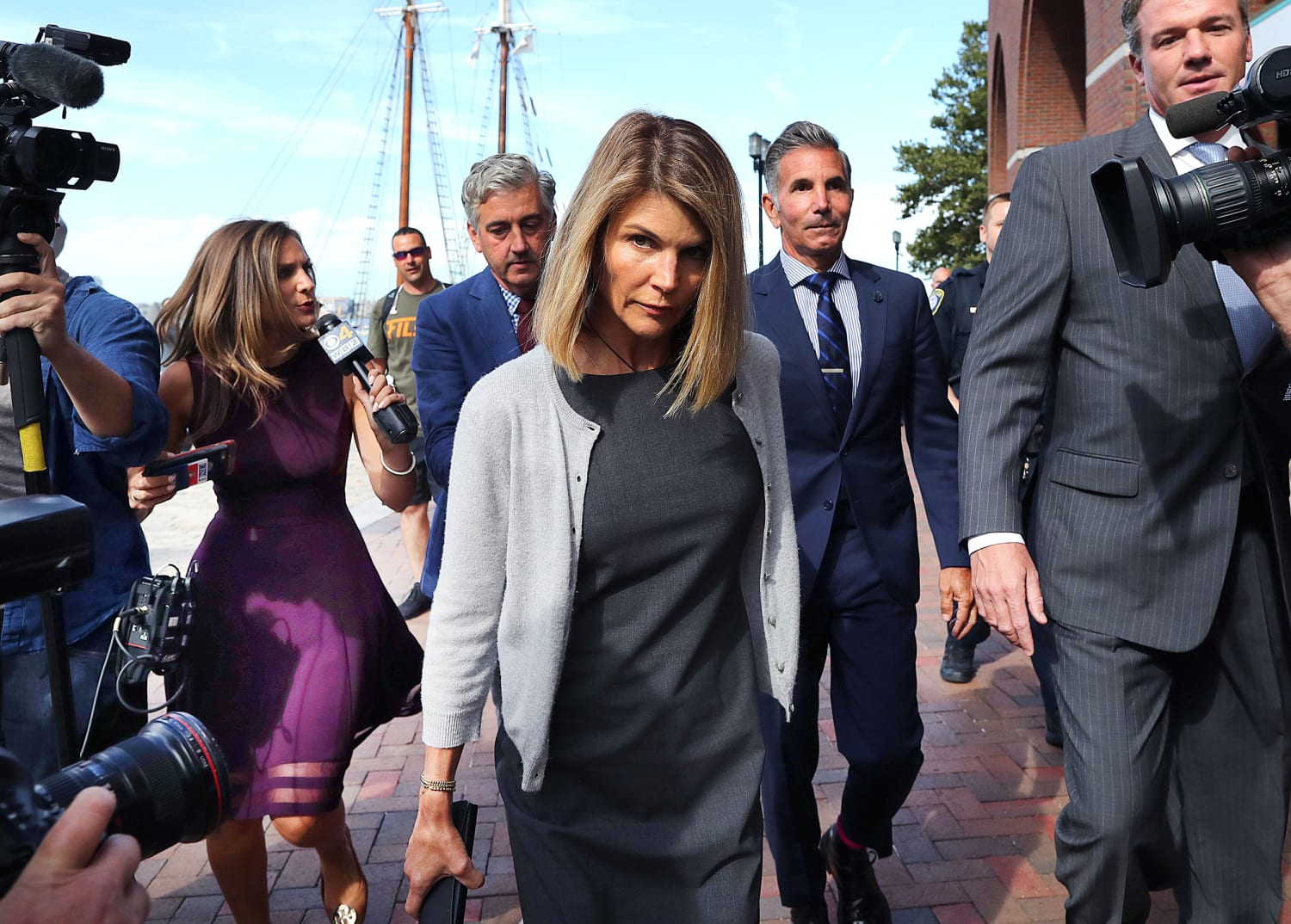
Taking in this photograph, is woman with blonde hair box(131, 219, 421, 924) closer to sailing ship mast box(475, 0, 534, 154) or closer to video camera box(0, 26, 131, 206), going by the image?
video camera box(0, 26, 131, 206)

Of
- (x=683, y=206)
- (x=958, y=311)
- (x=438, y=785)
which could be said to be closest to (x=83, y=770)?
(x=438, y=785)

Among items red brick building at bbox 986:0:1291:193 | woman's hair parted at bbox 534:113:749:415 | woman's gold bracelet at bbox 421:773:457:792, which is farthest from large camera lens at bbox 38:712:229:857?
red brick building at bbox 986:0:1291:193

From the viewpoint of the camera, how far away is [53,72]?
2.28m

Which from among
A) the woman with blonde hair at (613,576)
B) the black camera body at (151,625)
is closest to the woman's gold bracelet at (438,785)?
the woman with blonde hair at (613,576)

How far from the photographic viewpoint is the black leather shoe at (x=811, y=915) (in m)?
3.30

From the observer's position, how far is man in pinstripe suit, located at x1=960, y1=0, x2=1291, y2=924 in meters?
2.42

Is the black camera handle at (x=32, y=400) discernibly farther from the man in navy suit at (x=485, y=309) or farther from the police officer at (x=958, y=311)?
the police officer at (x=958, y=311)

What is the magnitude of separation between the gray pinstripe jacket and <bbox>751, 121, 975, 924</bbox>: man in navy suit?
0.70 metres

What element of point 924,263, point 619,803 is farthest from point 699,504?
point 924,263

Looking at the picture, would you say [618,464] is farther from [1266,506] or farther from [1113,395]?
[1266,506]

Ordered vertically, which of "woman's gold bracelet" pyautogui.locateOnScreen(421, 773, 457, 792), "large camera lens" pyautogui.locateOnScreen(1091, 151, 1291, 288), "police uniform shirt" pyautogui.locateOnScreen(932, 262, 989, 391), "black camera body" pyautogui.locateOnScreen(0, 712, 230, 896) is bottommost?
"woman's gold bracelet" pyautogui.locateOnScreen(421, 773, 457, 792)

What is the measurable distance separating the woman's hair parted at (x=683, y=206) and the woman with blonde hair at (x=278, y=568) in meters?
1.13

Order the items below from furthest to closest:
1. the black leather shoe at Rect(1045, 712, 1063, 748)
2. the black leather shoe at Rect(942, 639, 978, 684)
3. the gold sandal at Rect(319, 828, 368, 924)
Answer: the black leather shoe at Rect(942, 639, 978, 684), the black leather shoe at Rect(1045, 712, 1063, 748), the gold sandal at Rect(319, 828, 368, 924)

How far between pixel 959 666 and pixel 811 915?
2.50 meters
